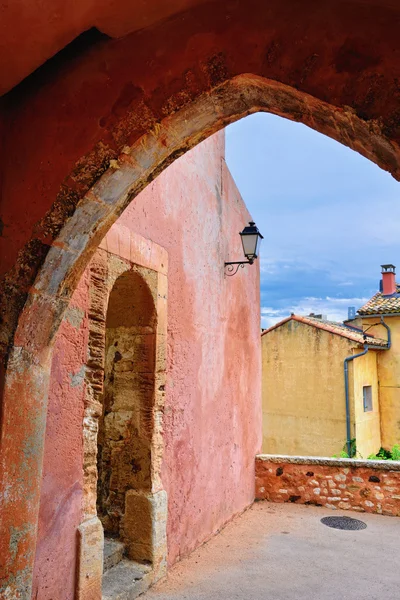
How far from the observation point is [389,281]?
1515 cm

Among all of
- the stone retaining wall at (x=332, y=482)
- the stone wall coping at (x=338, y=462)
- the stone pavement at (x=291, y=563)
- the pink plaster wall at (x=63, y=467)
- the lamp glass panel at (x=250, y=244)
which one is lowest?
the stone pavement at (x=291, y=563)

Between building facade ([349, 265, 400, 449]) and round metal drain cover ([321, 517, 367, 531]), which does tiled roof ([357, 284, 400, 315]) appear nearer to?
building facade ([349, 265, 400, 449])

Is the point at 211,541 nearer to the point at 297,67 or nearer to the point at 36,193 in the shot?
the point at 36,193

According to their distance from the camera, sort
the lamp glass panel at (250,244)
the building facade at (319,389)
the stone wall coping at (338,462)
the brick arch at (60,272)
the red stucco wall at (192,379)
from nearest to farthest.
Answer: the brick arch at (60,272) → the red stucco wall at (192,379) → the lamp glass panel at (250,244) → the stone wall coping at (338,462) → the building facade at (319,389)

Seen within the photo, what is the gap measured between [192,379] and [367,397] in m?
10.5

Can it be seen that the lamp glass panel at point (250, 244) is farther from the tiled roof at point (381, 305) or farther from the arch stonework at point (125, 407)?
the tiled roof at point (381, 305)

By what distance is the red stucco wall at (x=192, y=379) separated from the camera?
2.99 meters

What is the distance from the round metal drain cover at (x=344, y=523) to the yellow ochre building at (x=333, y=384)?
6.88 metres

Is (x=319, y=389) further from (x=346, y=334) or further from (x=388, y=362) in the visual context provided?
(x=388, y=362)

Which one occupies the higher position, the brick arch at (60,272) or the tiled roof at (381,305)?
the tiled roof at (381,305)

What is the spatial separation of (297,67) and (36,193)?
4.48 feet

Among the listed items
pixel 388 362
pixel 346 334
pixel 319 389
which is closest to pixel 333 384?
pixel 319 389

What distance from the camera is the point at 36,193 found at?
7.44ft

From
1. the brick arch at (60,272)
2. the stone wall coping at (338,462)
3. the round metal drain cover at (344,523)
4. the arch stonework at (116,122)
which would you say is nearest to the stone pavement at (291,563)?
the round metal drain cover at (344,523)
